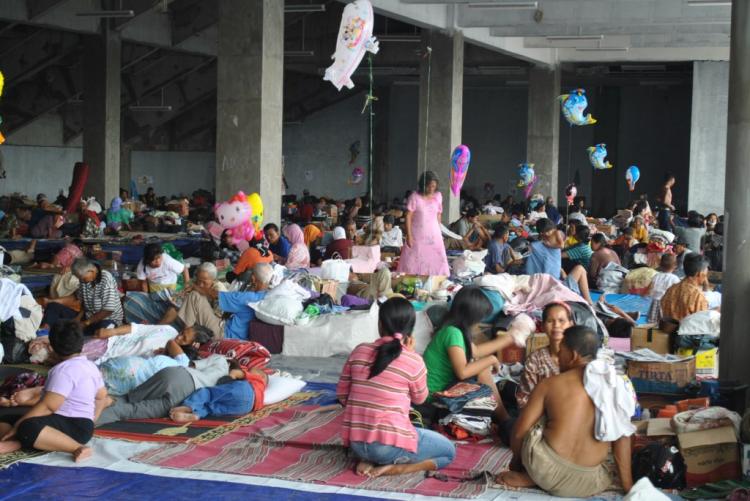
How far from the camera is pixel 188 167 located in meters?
37.0

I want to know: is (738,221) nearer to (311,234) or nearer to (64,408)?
(64,408)

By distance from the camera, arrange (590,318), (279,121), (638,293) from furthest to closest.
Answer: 1. (279,121)
2. (638,293)
3. (590,318)

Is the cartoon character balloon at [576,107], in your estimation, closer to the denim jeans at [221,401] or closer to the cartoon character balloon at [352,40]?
the cartoon character balloon at [352,40]

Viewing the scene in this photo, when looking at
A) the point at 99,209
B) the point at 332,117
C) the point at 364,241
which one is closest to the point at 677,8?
the point at 364,241

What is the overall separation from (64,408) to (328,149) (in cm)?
3350

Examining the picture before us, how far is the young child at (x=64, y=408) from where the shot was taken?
5758 mm

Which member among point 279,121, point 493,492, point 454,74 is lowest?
point 493,492

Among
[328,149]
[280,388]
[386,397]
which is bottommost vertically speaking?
[280,388]

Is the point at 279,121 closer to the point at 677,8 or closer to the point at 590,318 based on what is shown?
the point at 590,318

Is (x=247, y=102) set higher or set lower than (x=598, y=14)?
lower

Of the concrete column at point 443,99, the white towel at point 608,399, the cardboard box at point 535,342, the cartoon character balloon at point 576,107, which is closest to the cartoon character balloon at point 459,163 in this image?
the concrete column at point 443,99

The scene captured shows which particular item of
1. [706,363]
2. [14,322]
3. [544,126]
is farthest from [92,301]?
[544,126]

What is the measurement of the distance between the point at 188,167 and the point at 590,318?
98.1ft

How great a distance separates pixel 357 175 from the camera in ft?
117
